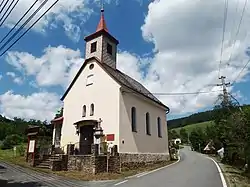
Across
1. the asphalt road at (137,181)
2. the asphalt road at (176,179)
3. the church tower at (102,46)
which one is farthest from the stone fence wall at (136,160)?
the church tower at (102,46)

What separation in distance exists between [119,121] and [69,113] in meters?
6.70

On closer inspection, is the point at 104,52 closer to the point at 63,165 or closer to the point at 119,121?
the point at 119,121

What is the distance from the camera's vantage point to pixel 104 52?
2341 centimetres

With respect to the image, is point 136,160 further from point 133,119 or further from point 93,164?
point 93,164

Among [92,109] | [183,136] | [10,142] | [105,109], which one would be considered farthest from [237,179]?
[183,136]

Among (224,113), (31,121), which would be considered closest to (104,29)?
(224,113)

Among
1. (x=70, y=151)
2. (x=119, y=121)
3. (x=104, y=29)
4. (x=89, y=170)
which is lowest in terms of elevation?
(x=89, y=170)

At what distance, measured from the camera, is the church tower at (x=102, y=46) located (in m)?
23.4

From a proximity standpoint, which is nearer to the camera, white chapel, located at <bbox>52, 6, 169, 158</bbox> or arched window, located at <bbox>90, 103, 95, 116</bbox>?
white chapel, located at <bbox>52, 6, 169, 158</bbox>

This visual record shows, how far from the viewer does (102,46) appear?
23375 mm

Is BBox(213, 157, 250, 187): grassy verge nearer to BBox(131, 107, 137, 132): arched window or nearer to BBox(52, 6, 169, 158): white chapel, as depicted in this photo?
BBox(52, 6, 169, 158): white chapel

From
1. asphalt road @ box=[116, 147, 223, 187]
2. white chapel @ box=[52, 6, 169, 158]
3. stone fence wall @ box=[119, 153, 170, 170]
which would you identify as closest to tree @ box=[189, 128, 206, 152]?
white chapel @ box=[52, 6, 169, 158]

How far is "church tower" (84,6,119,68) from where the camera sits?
23.4m

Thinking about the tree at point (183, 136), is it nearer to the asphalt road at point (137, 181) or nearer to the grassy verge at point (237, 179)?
the grassy verge at point (237, 179)
